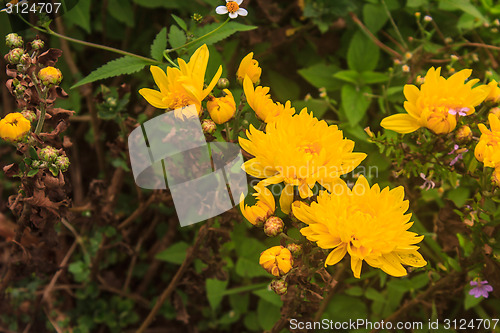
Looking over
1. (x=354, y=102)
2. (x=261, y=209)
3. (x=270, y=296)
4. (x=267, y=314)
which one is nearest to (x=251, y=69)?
(x=261, y=209)

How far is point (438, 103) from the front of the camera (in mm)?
950

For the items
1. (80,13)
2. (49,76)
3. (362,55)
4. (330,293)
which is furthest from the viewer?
(362,55)

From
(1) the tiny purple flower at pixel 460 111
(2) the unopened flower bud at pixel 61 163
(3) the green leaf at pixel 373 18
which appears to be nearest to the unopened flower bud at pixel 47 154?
(2) the unopened flower bud at pixel 61 163

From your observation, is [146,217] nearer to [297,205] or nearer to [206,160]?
[206,160]

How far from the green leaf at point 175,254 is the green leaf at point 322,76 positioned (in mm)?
767

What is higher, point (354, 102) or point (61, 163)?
point (61, 163)

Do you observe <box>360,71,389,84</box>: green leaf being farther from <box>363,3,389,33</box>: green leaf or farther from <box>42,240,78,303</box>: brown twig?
<box>42,240,78,303</box>: brown twig

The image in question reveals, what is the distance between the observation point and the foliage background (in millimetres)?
1366

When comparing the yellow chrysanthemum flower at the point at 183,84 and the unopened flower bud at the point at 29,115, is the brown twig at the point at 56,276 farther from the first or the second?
the yellow chrysanthemum flower at the point at 183,84

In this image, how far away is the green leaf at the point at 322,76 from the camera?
1.62m

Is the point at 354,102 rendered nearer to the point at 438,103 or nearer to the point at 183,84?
the point at 438,103

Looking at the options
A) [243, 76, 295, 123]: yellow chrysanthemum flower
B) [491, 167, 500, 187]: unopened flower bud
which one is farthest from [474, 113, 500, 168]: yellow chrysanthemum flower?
[243, 76, 295, 123]: yellow chrysanthemum flower

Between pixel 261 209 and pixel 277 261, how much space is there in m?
0.11

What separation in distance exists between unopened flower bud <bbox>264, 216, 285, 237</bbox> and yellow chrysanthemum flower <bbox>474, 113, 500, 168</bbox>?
45cm
